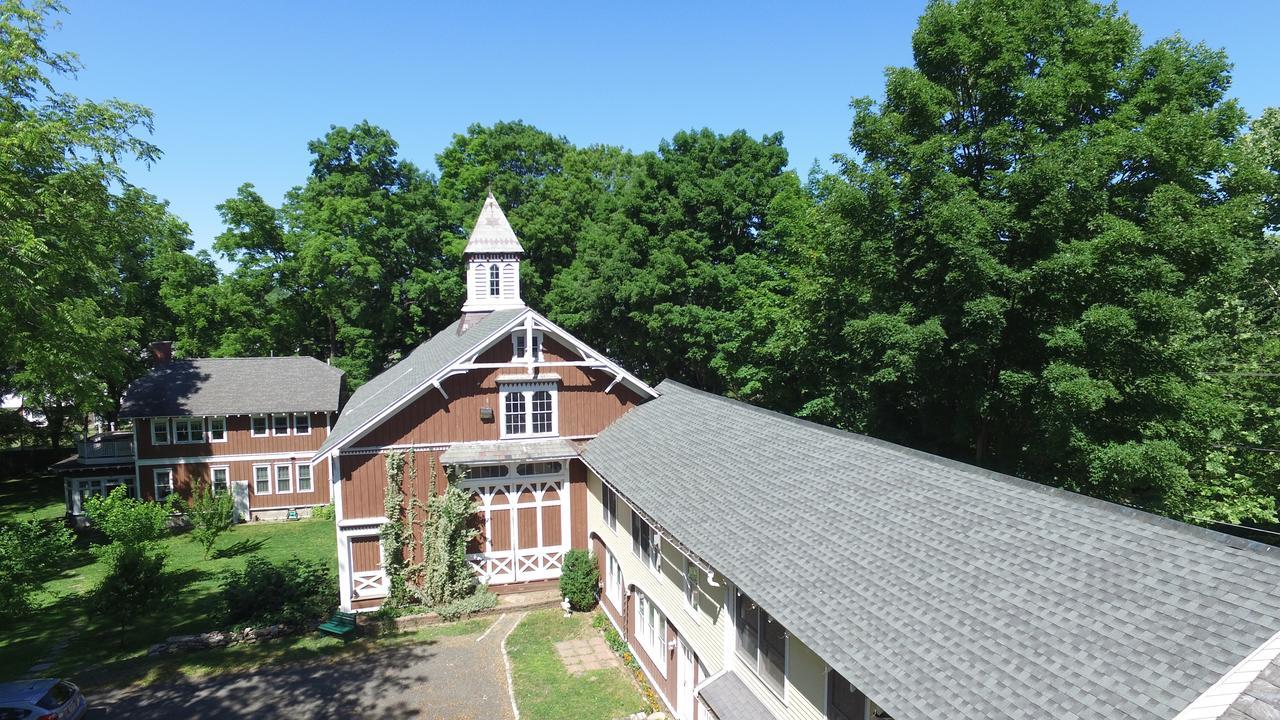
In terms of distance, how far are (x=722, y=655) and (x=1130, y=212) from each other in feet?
51.1

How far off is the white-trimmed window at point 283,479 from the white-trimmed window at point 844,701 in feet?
103

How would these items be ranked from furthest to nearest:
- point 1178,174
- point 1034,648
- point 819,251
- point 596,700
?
point 819,251, point 1178,174, point 596,700, point 1034,648

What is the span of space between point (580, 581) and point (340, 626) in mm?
6876

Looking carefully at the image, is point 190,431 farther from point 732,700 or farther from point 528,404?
point 732,700

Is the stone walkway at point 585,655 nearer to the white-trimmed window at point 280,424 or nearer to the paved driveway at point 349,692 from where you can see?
the paved driveway at point 349,692

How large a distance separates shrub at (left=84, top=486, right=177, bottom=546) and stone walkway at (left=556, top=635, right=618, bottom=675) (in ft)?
42.9

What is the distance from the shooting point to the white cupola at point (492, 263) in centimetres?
2778

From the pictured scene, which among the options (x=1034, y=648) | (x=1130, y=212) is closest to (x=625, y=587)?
(x=1034, y=648)

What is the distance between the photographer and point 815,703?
933cm

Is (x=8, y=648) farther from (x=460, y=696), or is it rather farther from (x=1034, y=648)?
(x=1034, y=648)

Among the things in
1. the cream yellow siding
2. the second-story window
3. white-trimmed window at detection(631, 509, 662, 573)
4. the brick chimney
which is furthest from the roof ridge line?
the brick chimney

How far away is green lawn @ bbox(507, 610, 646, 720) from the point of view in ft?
49.7

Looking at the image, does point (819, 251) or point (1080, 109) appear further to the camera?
point (819, 251)

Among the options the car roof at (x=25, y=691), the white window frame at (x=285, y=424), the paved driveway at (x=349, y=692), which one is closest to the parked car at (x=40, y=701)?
the car roof at (x=25, y=691)
